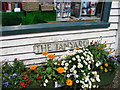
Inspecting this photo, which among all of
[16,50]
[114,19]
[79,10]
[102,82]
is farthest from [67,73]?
[114,19]

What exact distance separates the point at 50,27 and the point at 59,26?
0.65ft

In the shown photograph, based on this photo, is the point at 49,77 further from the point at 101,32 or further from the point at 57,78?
the point at 101,32

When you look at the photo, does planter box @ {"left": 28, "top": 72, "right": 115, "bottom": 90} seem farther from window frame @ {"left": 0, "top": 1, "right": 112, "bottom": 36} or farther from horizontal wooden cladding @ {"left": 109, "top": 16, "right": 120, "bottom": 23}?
horizontal wooden cladding @ {"left": 109, "top": 16, "right": 120, "bottom": 23}

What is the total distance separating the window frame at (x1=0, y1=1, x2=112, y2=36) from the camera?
8.28ft

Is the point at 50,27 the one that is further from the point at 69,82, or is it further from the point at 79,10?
the point at 69,82

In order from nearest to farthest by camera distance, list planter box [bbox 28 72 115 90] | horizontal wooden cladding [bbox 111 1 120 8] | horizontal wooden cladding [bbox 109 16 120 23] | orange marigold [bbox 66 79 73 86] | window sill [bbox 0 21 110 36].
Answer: orange marigold [bbox 66 79 73 86] → planter box [bbox 28 72 115 90] → window sill [bbox 0 21 110 36] → horizontal wooden cladding [bbox 111 1 120 8] → horizontal wooden cladding [bbox 109 16 120 23]

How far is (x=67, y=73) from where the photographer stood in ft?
7.41

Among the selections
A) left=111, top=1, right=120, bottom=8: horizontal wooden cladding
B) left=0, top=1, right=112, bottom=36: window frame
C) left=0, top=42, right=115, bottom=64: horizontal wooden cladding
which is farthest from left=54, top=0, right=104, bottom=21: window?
left=0, top=42, right=115, bottom=64: horizontal wooden cladding

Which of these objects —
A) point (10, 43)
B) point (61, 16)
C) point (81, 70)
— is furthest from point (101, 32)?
point (10, 43)

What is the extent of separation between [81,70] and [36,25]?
4.19 feet

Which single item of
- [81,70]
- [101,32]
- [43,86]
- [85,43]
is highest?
[101,32]

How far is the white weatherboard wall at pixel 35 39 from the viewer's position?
2635 millimetres

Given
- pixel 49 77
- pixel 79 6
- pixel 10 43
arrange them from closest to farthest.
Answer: pixel 49 77, pixel 10 43, pixel 79 6

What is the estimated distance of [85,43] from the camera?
122 inches
